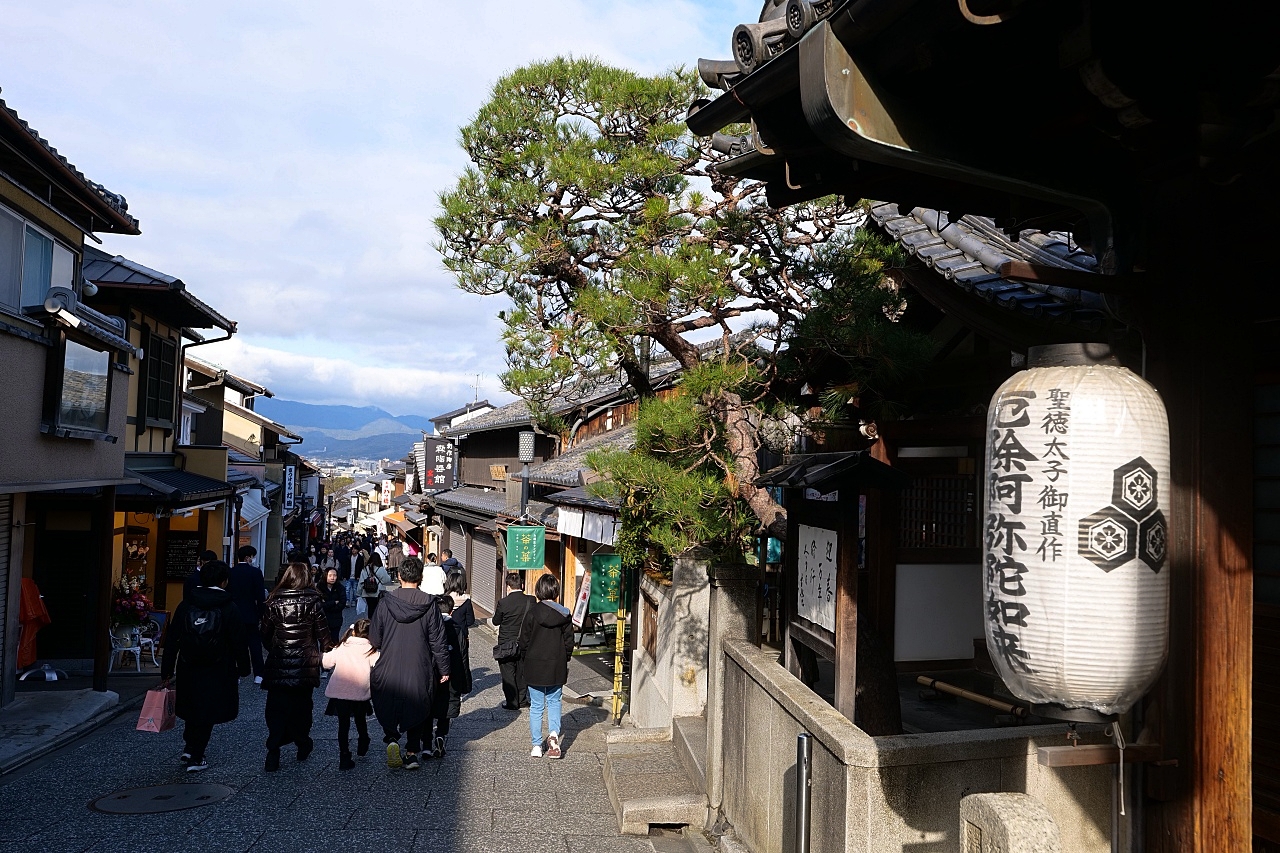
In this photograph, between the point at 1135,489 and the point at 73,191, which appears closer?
the point at 1135,489

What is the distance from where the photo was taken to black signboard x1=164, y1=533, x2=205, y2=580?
21.4 m

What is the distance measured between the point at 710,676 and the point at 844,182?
5.18 m

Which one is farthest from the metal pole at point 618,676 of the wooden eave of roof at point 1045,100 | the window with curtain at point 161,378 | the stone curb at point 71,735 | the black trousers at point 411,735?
the window with curtain at point 161,378

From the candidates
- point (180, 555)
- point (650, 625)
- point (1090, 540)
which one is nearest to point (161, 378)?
point (180, 555)

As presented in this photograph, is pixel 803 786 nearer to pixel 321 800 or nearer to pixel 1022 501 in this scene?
pixel 1022 501

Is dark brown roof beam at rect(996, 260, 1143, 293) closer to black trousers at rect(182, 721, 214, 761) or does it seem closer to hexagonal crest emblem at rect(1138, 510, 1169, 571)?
hexagonal crest emblem at rect(1138, 510, 1169, 571)

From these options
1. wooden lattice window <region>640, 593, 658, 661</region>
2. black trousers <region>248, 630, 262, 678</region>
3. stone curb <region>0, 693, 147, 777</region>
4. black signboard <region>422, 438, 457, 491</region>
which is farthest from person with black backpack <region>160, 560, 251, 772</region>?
black signboard <region>422, 438, 457, 491</region>

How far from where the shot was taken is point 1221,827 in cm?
367

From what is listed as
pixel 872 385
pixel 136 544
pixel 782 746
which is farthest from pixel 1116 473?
pixel 136 544

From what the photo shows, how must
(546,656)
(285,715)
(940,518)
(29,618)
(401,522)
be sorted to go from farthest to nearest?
(401,522) → (29,618) → (546,656) → (285,715) → (940,518)

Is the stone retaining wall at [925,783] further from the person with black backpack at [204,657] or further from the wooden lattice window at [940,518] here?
the person with black backpack at [204,657]

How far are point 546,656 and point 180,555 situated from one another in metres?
14.9

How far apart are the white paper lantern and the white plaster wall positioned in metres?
4.67

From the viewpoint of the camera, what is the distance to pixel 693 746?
9375 mm
